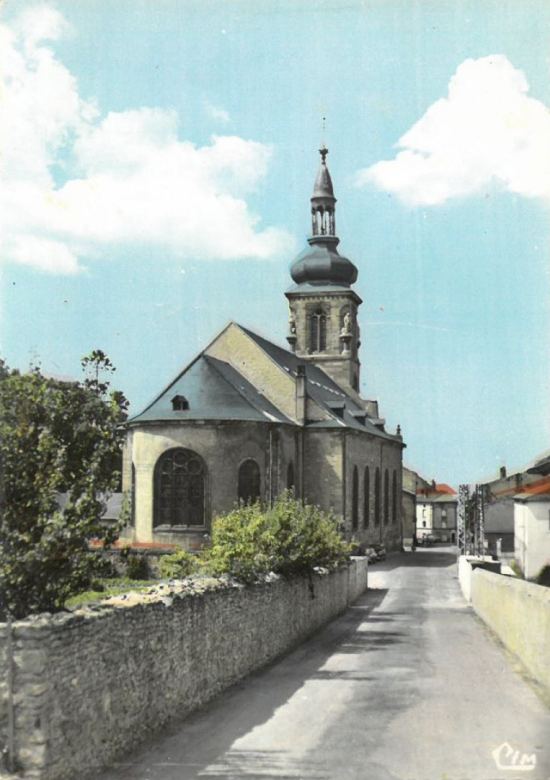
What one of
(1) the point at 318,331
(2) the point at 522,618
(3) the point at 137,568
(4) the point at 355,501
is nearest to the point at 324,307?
(1) the point at 318,331

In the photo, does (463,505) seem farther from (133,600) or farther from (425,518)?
(425,518)

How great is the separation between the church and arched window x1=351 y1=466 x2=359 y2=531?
0.07m

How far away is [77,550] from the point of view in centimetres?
1186

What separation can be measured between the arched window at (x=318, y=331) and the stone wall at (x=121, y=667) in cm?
5497

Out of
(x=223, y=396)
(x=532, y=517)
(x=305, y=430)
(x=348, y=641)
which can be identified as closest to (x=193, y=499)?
(x=223, y=396)

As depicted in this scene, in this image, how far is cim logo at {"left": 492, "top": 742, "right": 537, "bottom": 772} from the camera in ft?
39.2

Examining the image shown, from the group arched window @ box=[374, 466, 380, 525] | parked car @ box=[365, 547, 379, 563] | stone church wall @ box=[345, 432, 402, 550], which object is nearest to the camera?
stone church wall @ box=[345, 432, 402, 550]

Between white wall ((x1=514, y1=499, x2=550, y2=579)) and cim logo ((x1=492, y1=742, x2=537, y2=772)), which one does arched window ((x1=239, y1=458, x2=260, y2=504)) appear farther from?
cim logo ((x1=492, y1=742, x2=537, y2=772))

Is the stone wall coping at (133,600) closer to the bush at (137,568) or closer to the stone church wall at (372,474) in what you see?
the bush at (137,568)

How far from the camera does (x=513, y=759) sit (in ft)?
41.0

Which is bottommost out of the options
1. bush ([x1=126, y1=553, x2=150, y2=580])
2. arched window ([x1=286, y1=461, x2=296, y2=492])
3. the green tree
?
bush ([x1=126, y1=553, x2=150, y2=580])

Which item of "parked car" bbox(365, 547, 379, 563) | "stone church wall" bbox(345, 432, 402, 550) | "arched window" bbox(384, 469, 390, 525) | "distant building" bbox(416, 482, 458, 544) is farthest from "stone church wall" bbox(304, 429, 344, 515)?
"distant building" bbox(416, 482, 458, 544)

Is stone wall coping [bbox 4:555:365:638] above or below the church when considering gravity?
below

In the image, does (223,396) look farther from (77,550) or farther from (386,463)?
(77,550)
